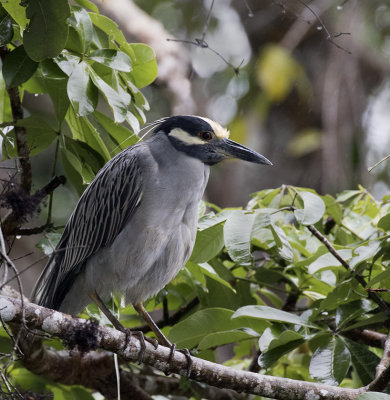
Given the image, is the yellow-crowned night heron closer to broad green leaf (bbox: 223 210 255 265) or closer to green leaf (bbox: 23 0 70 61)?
broad green leaf (bbox: 223 210 255 265)

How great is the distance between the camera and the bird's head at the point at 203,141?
2.68 metres

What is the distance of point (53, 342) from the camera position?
2.46 metres

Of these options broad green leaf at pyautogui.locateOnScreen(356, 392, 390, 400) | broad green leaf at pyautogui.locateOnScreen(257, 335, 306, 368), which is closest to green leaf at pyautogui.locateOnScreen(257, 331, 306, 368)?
broad green leaf at pyautogui.locateOnScreen(257, 335, 306, 368)

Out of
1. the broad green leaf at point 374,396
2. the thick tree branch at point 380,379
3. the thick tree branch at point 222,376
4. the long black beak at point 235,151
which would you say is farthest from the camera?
the long black beak at point 235,151

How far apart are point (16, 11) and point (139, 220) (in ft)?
2.95

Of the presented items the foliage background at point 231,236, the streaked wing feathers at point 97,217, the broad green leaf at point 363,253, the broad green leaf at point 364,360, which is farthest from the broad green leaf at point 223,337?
the streaked wing feathers at point 97,217

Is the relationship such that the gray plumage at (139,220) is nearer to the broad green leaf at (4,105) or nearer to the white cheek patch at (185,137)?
the white cheek patch at (185,137)

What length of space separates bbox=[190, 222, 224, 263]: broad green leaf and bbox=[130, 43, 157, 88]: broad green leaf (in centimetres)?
69

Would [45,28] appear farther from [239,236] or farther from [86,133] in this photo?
[239,236]

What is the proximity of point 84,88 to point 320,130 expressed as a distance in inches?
155

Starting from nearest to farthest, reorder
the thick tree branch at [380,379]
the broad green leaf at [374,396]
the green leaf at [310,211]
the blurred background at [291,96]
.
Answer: the broad green leaf at [374,396]
the thick tree branch at [380,379]
the green leaf at [310,211]
the blurred background at [291,96]

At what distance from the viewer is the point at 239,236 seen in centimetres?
233

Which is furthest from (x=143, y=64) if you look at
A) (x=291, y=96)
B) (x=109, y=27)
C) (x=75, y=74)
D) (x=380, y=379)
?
(x=291, y=96)

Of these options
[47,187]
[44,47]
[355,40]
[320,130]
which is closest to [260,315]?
[47,187]
